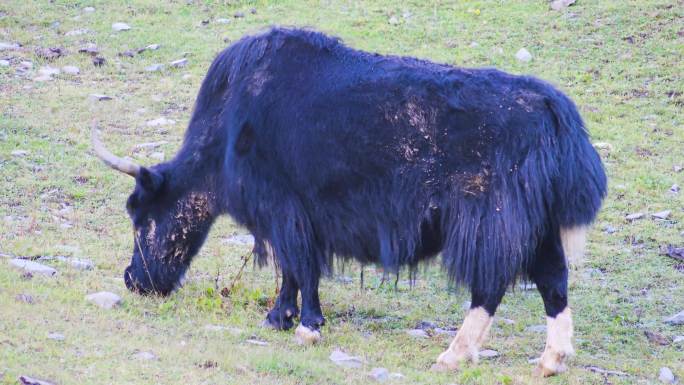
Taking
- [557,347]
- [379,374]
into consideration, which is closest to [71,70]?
[379,374]

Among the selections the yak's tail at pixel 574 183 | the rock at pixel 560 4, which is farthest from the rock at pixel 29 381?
the rock at pixel 560 4

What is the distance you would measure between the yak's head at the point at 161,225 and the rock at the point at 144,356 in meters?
→ 1.46

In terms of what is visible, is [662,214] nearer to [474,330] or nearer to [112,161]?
[474,330]

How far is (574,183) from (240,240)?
3.11m

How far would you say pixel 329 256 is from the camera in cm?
618

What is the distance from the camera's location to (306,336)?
233 inches

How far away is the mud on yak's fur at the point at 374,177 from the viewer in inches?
214

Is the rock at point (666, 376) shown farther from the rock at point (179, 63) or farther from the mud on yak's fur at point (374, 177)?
the rock at point (179, 63)

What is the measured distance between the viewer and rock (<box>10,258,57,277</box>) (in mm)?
6367

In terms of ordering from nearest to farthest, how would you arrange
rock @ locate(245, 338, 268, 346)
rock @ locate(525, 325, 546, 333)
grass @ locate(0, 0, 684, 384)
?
grass @ locate(0, 0, 684, 384) < rock @ locate(245, 338, 268, 346) < rock @ locate(525, 325, 546, 333)

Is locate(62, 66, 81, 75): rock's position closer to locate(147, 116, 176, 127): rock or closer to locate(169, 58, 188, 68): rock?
locate(169, 58, 188, 68): rock

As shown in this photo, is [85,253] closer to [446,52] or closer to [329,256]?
[329,256]

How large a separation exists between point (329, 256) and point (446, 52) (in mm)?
5827

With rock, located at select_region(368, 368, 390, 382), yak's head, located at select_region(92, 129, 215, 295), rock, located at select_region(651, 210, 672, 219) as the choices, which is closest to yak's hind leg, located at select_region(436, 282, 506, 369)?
rock, located at select_region(368, 368, 390, 382)
